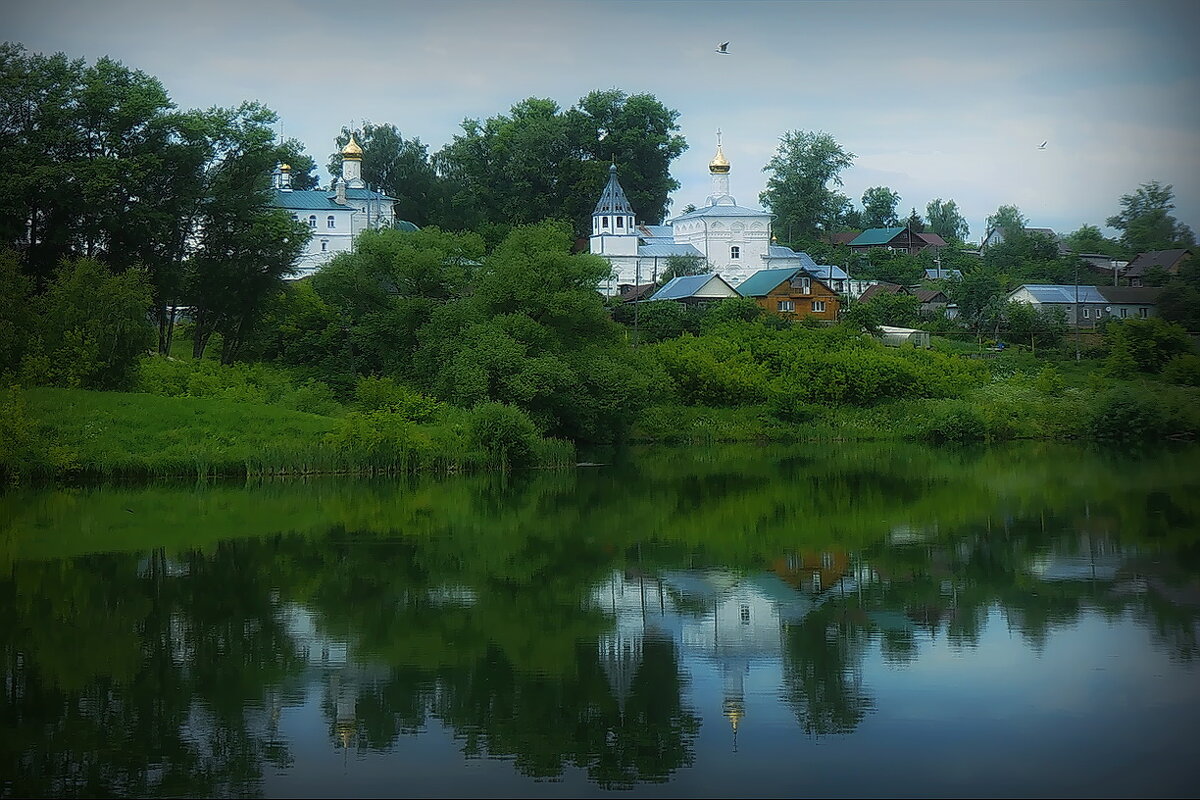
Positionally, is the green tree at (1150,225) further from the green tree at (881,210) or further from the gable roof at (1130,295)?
the green tree at (881,210)

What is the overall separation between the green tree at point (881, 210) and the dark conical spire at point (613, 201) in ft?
106

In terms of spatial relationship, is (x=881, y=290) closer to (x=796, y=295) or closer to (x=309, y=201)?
(x=796, y=295)

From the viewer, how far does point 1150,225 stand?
5872cm

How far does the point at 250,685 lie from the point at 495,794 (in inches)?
128

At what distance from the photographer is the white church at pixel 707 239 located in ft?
211

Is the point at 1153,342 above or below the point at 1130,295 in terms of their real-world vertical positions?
below

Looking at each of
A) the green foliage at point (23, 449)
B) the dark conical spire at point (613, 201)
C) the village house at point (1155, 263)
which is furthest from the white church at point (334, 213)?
the green foliage at point (23, 449)

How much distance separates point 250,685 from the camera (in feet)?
33.1

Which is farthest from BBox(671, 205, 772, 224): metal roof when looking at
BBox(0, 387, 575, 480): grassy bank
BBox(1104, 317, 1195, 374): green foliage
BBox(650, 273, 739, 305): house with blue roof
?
BBox(0, 387, 575, 480): grassy bank

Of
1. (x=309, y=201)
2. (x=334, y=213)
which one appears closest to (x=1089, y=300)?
(x=334, y=213)

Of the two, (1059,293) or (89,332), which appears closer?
(89,332)

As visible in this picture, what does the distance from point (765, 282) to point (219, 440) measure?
34487mm

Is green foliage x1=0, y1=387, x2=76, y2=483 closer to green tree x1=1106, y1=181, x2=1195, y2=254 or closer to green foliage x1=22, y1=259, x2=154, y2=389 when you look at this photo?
green foliage x1=22, y1=259, x2=154, y2=389

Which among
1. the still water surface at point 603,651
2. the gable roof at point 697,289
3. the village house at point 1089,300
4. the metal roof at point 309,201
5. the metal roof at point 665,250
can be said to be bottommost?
the still water surface at point 603,651
